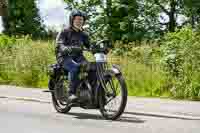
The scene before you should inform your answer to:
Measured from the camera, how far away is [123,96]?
1134 cm

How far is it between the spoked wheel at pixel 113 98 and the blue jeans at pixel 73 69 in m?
0.72

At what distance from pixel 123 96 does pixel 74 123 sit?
937 mm

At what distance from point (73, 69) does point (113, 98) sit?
1017 mm

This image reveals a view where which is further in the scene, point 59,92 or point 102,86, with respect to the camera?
point 59,92

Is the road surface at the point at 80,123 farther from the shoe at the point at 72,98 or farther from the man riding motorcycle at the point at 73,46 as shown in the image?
the man riding motorcycle at the point at 73,46

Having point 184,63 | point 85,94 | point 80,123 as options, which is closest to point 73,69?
point 85,94

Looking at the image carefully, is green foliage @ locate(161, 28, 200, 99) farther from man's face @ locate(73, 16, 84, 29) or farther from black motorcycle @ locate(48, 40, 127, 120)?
man's face @ locate(73, 16, 84, 29)

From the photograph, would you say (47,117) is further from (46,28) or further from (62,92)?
(46,28)

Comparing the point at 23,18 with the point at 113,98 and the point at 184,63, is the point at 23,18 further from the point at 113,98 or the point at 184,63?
the point at 113,98

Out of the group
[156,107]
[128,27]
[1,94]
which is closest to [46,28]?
[128,27]

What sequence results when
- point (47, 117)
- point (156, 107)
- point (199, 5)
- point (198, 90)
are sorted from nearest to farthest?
point (47, 117), point (156, 107), point (198, 90), point (199, 5)

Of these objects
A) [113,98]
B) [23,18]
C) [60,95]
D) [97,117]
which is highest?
[113,98]

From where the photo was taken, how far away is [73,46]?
12.4 metres

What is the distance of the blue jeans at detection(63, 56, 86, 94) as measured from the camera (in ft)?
40.2
